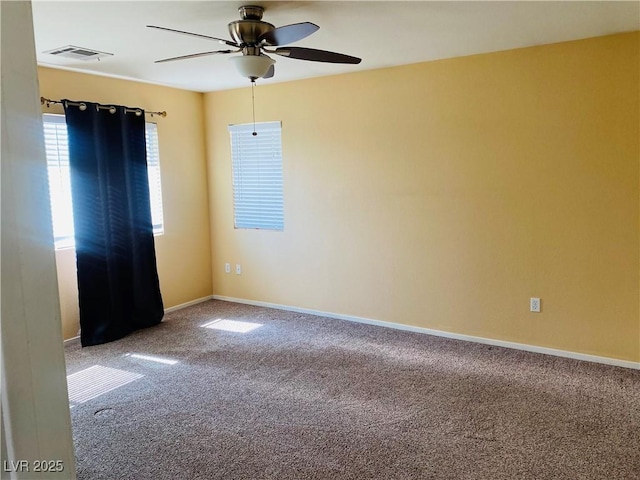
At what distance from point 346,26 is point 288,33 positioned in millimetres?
716

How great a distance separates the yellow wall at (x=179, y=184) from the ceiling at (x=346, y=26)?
2.32 ft

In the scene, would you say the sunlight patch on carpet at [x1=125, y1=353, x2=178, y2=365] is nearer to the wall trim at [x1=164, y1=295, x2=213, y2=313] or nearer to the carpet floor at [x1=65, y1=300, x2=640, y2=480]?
the carpet floor at [x1=65, y1=300, x2=640, y2=480]

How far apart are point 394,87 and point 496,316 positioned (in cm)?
219

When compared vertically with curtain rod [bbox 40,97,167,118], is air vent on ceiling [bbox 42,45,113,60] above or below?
Result: above

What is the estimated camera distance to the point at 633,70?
3.34m

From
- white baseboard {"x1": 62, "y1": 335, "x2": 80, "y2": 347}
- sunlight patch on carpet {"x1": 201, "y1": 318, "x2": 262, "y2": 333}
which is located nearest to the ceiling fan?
sunlight patch on carpet {"x1": 201, "y1": 318, "x2": 262, "y2": 333}

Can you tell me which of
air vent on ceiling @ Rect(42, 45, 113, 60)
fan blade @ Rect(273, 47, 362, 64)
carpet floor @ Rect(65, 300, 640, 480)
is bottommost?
carpet floor @ Rect(65, 300, 640, 480)

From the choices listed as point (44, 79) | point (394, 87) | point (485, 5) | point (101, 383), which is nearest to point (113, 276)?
point (101, 383)

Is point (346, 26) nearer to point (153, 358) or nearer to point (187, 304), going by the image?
point (153, 358)

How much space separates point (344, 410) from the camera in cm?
301

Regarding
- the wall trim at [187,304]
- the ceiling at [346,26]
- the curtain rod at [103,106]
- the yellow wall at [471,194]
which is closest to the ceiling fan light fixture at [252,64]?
the ceiling at [346,26]

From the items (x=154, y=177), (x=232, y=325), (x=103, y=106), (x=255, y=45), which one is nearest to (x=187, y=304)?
(x=232, y=325)

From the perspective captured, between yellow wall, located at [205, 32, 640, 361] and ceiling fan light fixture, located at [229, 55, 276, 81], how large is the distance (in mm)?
1299

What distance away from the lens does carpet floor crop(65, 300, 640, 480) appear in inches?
96.7
